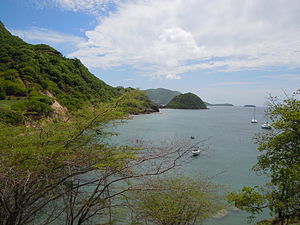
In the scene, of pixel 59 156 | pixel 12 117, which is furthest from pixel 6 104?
pixel 59 156

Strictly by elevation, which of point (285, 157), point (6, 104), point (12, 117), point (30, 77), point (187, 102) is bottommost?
point (285, 157)

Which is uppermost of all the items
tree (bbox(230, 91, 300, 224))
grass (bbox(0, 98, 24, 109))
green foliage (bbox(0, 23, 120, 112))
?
green foliage (bbox(0, 23, 120, 112))

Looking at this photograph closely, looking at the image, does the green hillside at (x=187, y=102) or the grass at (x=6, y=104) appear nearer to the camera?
the grass at (x=6, y=104)

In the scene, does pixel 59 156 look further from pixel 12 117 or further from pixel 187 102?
pixel 187 102

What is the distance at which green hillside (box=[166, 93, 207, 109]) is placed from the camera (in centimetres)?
13738

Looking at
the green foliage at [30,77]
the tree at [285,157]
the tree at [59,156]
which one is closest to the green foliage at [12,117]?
the tree at [59,156]

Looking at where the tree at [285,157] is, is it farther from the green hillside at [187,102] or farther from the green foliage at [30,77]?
the green hillside at [187,102]

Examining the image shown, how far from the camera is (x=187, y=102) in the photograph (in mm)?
140625

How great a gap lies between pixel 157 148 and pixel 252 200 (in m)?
4.60

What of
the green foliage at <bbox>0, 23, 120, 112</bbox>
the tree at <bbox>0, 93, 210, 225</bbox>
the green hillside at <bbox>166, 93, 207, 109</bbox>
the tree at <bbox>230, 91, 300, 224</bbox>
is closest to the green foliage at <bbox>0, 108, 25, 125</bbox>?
the tree at <bbox>0, 93, 210, 225</bbox>

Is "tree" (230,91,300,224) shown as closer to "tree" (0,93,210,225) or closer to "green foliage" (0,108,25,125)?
"tree" (0,93,210,225)

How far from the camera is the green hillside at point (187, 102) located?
5408 inches

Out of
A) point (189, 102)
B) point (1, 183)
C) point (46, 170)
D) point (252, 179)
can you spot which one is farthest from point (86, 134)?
point (189, 102)

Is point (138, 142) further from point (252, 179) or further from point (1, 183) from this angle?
point (252, 179)
